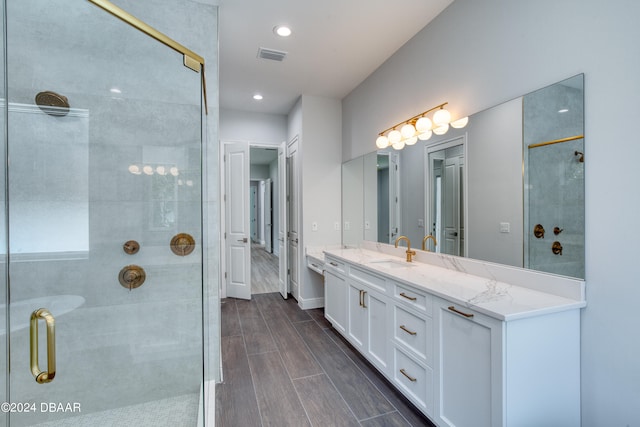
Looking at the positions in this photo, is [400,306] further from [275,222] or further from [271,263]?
[275,222]

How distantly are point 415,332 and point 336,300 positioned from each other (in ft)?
4.26

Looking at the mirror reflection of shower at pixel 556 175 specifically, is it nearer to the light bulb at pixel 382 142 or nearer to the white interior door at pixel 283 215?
the light bulb at pixel 382 142

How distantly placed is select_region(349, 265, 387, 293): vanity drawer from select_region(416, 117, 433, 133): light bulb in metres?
1.25

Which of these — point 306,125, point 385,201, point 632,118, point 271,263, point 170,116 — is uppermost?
point 306,125

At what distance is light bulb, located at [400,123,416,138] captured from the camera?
260 cm

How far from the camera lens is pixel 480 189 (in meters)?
1.99

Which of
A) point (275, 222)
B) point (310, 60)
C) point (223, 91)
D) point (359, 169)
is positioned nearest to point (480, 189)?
point (359, 169)

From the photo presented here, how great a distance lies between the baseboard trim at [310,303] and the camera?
3904 millimetres

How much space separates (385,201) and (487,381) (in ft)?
6.58

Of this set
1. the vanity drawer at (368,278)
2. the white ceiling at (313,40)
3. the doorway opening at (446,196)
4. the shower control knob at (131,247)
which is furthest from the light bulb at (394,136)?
the shower control knob at (131,247)

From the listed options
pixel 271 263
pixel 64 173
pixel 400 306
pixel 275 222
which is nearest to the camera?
pixel 64 173

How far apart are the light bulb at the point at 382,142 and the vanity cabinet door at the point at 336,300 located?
55.3 inches

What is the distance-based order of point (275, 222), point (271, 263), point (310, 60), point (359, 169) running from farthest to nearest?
1. point (275, 222)
2. point (271, 263)
3. point (359, 169)
4. point (310, 60)

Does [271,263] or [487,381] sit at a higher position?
[487,381]
